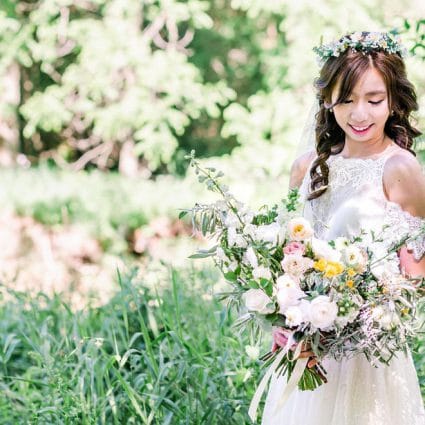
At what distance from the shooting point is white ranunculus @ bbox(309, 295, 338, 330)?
2.14 metres

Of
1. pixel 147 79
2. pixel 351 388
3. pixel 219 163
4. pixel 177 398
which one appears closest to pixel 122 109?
pixel 147 79

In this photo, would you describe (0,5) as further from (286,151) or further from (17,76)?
(286,151)

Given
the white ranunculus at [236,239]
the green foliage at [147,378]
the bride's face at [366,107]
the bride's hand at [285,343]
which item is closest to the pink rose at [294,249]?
the white ranunculus at [236,239]

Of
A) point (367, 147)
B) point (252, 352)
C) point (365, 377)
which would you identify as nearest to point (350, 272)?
point (365, 377)

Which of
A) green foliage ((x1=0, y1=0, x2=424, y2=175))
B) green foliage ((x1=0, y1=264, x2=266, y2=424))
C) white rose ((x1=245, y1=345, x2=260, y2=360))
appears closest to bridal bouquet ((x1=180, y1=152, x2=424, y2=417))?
green foliage ((x1=0, y1=264, x2=266, y2=424))

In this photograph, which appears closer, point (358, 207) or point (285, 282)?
point (285, 282)

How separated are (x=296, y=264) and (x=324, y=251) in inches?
3.2

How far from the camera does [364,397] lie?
8.33 ft

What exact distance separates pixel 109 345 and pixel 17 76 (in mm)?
7834

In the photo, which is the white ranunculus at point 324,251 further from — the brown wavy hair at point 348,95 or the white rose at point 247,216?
the brown wavy hair at point 348,95

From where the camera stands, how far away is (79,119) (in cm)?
1244

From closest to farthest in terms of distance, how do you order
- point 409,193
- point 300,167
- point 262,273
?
point 262,273
point 409,193
point 300,167

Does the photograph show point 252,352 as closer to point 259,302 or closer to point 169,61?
point 259,302

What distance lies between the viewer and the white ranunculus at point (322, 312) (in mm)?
2139
